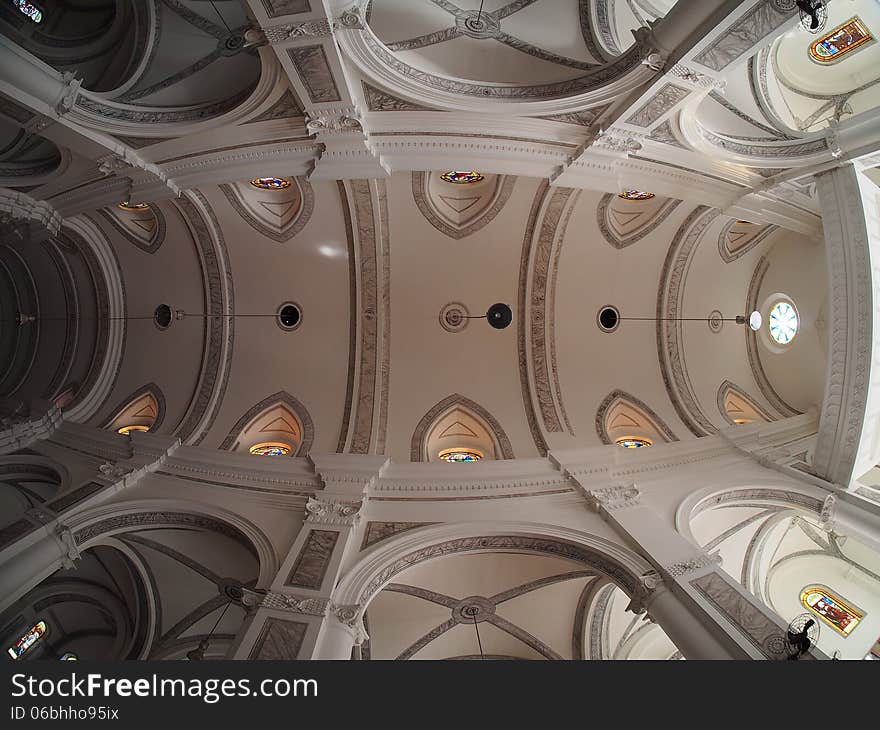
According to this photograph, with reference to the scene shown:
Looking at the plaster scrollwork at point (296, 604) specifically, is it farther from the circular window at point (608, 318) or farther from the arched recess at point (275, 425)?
the circular window at point (608, 318)

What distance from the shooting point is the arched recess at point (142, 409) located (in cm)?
1241

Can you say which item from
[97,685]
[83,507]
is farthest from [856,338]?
[83,507]

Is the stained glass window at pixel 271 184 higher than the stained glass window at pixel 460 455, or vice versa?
the stained glass window at pixel 271 184

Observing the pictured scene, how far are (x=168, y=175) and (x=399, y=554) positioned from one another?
7.04 m

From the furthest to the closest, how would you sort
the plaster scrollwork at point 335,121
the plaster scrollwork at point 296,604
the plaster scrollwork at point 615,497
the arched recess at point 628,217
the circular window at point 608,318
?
the circular window at point 608,318 → the arched recess at point 628,217 → the plaster scrollwork at point 615,497 → the plaster scrollwork at point 335,121 → the plaster scrollwork at point 296,604

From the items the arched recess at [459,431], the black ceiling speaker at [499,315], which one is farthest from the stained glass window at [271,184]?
the arched recess at [459,431]

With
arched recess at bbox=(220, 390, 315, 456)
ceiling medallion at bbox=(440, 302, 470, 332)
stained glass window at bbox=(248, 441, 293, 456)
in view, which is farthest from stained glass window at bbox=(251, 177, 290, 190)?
stained glass window at bbox=(248, 441, 293, 456)

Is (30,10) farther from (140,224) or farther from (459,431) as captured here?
(459,431)

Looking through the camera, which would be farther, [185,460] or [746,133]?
[185,460]

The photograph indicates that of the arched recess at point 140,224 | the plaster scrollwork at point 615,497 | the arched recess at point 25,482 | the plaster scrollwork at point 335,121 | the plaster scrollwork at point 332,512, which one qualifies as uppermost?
the arched recess at point 140,224

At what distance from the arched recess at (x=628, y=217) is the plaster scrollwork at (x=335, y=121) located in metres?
5.69

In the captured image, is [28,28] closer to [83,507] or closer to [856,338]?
[83,507]

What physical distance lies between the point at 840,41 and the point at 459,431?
1056 centimetres

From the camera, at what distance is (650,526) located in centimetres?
811
